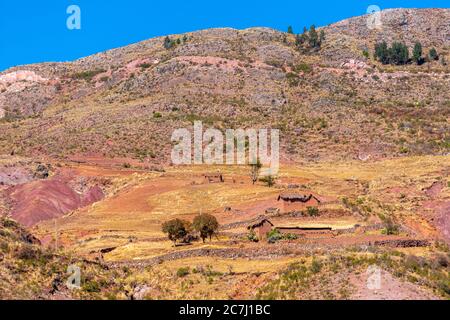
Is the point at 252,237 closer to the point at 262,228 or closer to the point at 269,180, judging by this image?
the point at 262,228

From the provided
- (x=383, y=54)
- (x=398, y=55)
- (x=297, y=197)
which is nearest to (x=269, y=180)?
(x=297, y=197)

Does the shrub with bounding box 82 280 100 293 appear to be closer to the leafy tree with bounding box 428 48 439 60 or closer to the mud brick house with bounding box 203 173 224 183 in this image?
the mud brick house with bounding box 203 173 224 183

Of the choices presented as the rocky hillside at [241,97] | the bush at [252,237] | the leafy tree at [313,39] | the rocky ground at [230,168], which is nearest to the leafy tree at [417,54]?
the rocky hillside at [241,97]

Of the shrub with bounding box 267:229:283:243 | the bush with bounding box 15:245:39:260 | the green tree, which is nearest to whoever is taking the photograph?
the bush with bounding box 15:245:39:260

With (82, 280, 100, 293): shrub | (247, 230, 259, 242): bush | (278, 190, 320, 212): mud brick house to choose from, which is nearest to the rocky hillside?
(278, 190, 320, 212): mud brick house

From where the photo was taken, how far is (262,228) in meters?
49.0

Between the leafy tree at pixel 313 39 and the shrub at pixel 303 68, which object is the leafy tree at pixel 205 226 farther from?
the leafy tree at pixel 313 39

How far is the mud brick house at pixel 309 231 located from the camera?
46.9 m

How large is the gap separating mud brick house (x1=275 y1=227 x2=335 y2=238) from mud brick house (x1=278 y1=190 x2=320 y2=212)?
6692mm

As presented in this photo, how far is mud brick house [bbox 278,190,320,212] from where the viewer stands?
5525 centimetres

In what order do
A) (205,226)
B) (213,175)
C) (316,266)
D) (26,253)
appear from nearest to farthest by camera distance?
(26,253)
(316,266)
(205,226)
(213,175)

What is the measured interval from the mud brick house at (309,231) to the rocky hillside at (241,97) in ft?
174

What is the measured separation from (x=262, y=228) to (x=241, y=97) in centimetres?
7792
